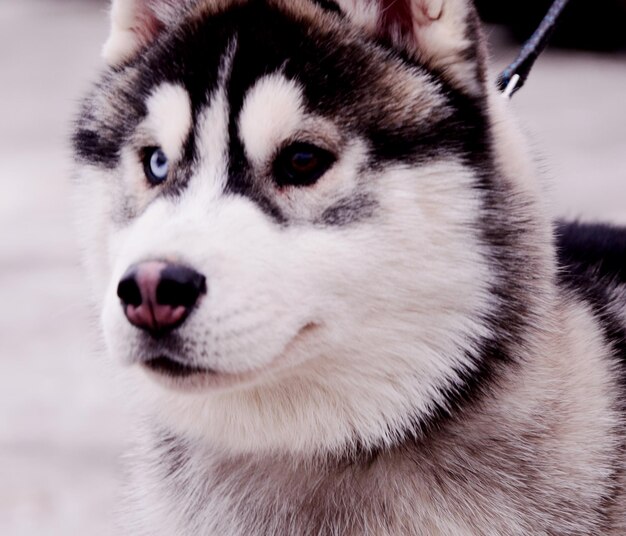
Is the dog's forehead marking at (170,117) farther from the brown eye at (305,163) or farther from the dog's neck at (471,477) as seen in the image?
the dog's neck at (471,477)

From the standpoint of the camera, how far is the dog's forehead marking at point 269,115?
89.6 inches

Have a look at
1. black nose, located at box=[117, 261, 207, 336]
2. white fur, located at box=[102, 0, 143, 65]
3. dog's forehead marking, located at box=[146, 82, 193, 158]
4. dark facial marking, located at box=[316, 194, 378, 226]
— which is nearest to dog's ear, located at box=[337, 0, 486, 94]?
dark facial marking, located at box=[316, 194, 378, 226]

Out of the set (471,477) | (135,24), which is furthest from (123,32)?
(471,477)

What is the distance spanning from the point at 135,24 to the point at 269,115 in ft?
2.28

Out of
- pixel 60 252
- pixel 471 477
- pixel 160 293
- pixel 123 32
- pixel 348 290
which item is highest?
pixel 123 32

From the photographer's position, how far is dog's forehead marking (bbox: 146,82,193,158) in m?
2.37

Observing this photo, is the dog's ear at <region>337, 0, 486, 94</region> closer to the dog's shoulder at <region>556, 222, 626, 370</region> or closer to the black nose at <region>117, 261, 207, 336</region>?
the dog's shoulder at <region>556, 222, 626, 370</region>

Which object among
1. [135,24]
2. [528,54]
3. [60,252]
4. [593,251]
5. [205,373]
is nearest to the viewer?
[205,373]

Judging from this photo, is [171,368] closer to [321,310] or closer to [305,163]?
[321,310]

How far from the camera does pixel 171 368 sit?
7.14 ft

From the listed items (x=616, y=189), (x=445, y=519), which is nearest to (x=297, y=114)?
(x=445, y=519)

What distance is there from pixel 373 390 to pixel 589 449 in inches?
21.4

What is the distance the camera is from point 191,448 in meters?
2.57

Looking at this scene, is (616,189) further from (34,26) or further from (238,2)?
(34,26)
